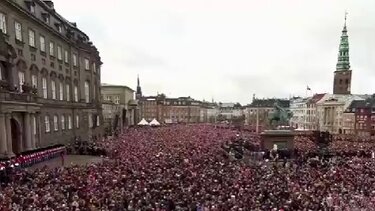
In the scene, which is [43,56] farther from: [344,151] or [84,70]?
[344,151]

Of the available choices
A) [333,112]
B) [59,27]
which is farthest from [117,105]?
[333,112]

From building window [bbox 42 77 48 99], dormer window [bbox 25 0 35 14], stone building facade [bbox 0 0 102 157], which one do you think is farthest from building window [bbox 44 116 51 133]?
dormer window [bbox 25 0 35 14]

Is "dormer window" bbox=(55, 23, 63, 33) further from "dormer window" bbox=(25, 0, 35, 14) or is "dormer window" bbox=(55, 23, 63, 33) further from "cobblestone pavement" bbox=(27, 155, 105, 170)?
"cobblestone pavement" bbox=(27, 155, 105, 170)

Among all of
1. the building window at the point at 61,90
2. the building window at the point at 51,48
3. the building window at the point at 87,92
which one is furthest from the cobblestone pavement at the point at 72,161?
the building window at the point at 87,92

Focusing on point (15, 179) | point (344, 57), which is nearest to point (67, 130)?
point (15, 179)

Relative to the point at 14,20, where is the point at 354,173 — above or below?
below
